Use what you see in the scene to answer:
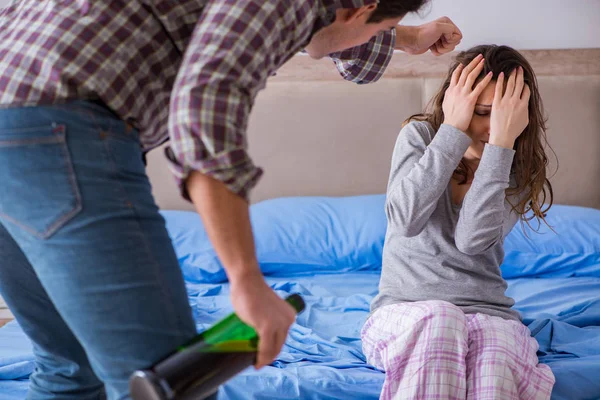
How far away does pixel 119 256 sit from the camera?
74cm

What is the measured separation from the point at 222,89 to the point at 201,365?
12.3 inches

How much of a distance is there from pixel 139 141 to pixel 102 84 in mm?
108

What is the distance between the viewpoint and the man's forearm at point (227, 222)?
2.42ft

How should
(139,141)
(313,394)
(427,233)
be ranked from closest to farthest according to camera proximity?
(139,141), (313,394), (427,233)

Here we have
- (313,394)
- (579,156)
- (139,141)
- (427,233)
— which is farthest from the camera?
(579,156)

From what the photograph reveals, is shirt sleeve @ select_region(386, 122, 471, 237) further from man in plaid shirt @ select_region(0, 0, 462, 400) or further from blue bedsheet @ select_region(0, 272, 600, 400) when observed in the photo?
man in plaid shirt @ select_region(0, 0, 462, 400)

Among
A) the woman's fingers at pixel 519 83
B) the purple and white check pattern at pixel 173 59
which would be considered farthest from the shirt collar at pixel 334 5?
the woman's fingers at pixel 519 83

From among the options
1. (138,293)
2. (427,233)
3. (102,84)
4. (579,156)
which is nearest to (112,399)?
(138,293)

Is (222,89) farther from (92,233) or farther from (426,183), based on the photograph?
(426,183)

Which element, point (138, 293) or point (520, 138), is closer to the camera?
point (138, 293)

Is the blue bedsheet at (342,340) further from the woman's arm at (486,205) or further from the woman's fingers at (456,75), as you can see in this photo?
the woman's fingers at (456,75)

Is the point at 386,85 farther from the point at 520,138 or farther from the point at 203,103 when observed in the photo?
the point at 203,103

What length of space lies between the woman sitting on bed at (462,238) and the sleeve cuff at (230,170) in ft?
2.06

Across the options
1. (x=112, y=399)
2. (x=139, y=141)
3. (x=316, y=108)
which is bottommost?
(x=316, y=108)
